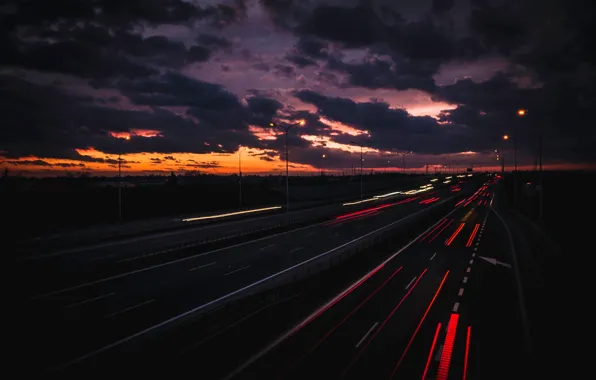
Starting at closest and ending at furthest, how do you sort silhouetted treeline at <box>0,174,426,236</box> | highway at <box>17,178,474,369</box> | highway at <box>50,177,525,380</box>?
highway at <box>50,177,525,380</box>, highway at <box>17,178,474,369</box>, silhouetted treeline at <box>0,174,426,236</box>

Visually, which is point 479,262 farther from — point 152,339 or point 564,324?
point 152,339

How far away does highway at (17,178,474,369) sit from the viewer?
16.2 meters

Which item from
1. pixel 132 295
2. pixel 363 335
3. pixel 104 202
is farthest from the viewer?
pixel 104 202

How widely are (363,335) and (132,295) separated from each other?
14.1 meters

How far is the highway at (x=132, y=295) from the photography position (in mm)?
16188

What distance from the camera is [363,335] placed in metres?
16.6

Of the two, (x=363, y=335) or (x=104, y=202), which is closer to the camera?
(x=363, y=335)

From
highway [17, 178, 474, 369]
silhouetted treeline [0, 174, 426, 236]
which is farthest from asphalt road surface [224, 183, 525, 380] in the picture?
silhouetted treeline [0, 174, 426, 236]

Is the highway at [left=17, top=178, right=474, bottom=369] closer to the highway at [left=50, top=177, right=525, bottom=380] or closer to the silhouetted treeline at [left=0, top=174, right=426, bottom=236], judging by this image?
the highway at [left=50, top=177, right=525, bottom=380]

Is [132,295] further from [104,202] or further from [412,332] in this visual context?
[104,202]

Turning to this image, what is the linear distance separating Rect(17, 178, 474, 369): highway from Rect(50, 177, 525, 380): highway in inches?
113

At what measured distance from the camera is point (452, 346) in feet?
51.4

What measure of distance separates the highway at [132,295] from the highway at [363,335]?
2.86m

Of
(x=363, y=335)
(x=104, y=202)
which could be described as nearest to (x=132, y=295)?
(x=363, y=335)
